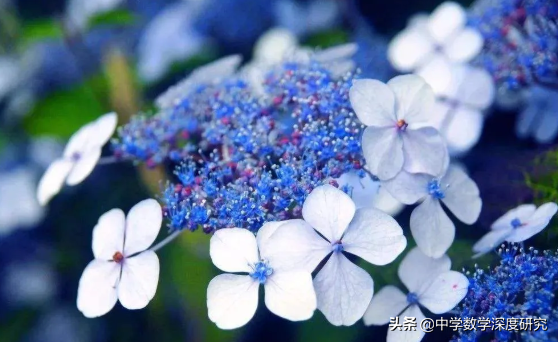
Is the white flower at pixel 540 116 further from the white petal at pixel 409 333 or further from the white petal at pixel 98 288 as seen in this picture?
the white petal at pixel 98 288

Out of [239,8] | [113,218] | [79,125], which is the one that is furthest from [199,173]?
[239,8]

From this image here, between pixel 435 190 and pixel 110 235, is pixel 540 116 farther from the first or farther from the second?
pixel 110 235

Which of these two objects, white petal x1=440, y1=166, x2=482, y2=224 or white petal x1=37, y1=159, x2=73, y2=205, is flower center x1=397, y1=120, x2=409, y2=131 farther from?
white petal x1=37, y1=159, x2=73, y2=205

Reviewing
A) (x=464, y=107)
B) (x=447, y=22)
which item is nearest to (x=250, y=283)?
(x=464, y=107)

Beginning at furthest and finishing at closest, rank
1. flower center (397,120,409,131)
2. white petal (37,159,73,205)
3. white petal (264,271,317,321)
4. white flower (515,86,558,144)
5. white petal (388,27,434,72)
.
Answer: white petal (388,27,434,72), white flower (515,86,558,144), white petal (37,159,73,205), flower center (397,120,409,131), white petal (264,271,317,321)

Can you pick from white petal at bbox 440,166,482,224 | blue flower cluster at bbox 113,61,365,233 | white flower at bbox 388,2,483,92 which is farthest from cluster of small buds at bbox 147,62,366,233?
white flower at bbox 388,2,483,92

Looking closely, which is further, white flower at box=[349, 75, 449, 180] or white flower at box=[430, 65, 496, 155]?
white flower at box=[430, 65, 496, 155]

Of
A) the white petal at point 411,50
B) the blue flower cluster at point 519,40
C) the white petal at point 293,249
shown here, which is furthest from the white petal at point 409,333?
the white petal at point 411,50
